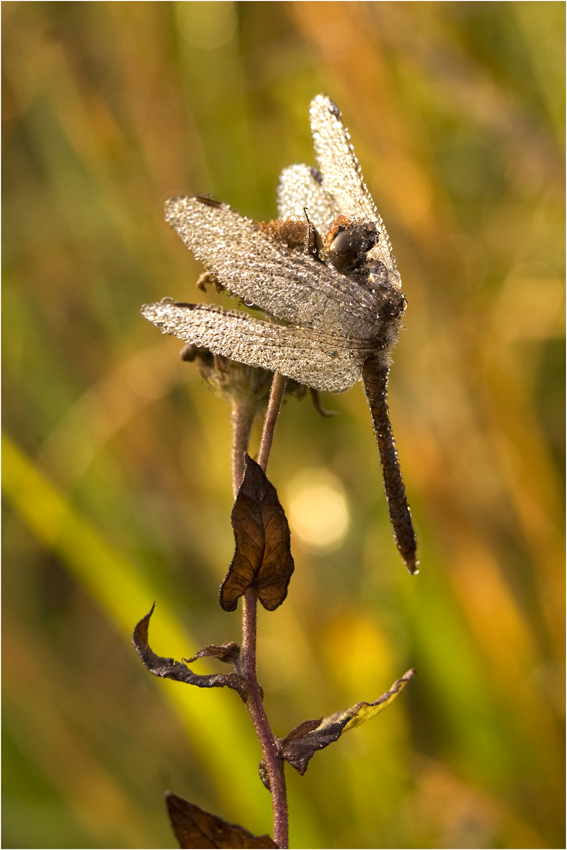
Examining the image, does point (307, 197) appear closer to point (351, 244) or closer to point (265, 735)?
point (351, 244)

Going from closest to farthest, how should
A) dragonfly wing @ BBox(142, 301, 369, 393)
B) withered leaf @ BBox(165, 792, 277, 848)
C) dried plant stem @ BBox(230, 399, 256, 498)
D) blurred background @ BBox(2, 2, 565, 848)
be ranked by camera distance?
withered leaf @ BBox(165, 792, 277, 848) → dragonfly wing @ BBox(142, 301, 369, 393) → dried plant stem @ BBox(230, 399, 256, 498) → blurred background @ BBox(2, 2, 565, 848)

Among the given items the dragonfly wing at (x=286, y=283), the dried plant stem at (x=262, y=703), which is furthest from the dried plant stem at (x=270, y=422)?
the dragonfly wing at (x=286, y=283)

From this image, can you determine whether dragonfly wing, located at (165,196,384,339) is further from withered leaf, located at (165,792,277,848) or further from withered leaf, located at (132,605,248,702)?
withered leaf, located at (165,792,277,848)

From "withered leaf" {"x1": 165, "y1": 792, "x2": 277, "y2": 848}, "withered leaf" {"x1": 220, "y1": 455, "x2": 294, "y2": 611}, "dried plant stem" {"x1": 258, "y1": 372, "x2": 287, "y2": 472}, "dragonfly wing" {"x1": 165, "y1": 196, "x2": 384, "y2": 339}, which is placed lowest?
"withered leaf" {"x1": 165, "y1": 792, "x2": 277, "y2": 848}

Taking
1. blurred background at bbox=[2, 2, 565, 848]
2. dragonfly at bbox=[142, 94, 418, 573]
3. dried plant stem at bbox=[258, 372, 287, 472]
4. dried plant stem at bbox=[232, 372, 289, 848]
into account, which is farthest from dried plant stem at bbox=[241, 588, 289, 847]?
blurred background at bbox=[2, 2, 565, 848]

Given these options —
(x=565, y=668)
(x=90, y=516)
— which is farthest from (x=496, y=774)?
(x=90, y=516)

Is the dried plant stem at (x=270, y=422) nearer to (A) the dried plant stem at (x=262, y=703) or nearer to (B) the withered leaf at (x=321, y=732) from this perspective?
(A) the dried plant stem at (x=262, y=703)

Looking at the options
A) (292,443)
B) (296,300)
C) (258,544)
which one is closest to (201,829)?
(258,544)
